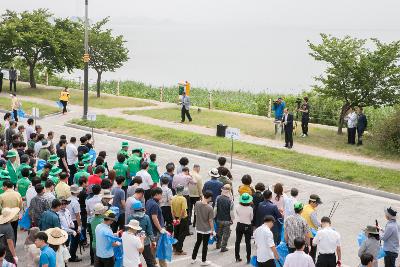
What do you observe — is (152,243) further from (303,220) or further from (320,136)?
(320,136)

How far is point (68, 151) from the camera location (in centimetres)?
1730

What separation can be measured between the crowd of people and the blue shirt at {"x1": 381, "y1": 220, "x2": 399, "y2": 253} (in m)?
0.02

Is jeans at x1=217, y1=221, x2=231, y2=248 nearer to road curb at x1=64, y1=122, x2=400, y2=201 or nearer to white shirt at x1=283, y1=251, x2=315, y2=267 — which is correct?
white shirt at x1=283, y1=251, x2=315, y2=267

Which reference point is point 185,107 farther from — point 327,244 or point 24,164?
point 327,244

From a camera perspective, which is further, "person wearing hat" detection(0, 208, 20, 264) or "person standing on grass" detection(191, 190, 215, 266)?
"person standing on grass" detection(191, 190, 215, 266)

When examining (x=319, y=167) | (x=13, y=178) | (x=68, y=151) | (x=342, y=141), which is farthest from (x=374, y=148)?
(x=13, y=178)

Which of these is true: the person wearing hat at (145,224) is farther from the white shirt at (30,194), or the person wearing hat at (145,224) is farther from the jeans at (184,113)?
the jeans at (184,113)

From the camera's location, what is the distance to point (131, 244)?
10.3 metres

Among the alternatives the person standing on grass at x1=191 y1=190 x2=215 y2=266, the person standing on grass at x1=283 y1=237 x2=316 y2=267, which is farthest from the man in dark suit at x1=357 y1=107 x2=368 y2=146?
the person standing on grass at x1=283 y1=237 x2=316 y2=267

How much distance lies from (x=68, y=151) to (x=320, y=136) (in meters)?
13.0

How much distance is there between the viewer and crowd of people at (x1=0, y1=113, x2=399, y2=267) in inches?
409

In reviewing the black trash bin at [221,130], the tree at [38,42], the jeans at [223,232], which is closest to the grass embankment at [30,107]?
the tree at [38,42]

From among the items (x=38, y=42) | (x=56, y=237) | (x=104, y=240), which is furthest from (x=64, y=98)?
(x=56, y=237)

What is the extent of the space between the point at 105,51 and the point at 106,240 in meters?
27.0
